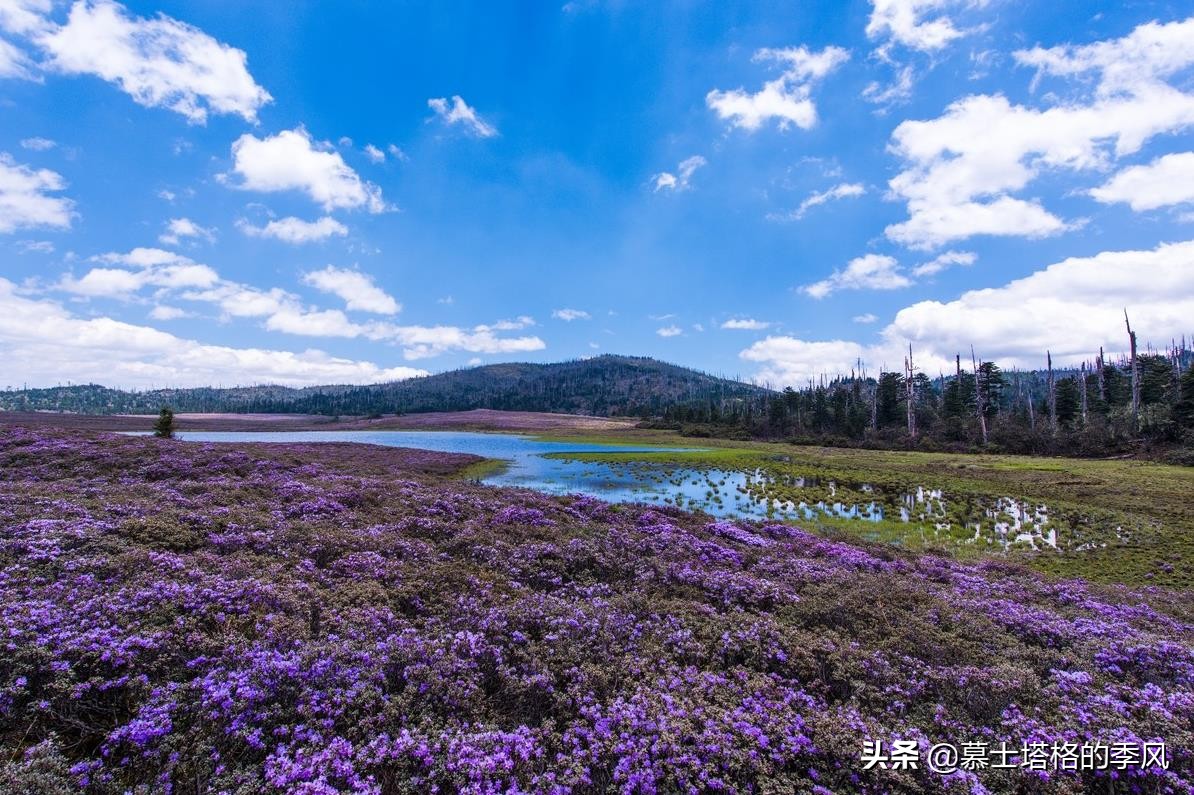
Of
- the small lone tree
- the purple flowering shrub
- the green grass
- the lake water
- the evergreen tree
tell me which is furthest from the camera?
the evergreen tree

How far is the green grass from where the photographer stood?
707 inches

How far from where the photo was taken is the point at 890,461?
174ft

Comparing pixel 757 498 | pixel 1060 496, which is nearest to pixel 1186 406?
pixel 1060 496

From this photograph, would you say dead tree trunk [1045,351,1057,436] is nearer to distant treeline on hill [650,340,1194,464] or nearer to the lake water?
distant treeline on hill [650,340,1194,464]

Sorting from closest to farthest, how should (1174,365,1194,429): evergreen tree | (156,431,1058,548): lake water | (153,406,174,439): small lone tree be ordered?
(156,431,1058,548): lake water → (153,406,174,439): small lone tree → (1174,365,1194,429): evergreen tree

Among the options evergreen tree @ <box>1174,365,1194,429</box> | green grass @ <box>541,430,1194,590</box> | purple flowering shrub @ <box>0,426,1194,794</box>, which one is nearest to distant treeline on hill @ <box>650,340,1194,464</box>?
evergreen tree @ <box>1174,365,1194,429</box>

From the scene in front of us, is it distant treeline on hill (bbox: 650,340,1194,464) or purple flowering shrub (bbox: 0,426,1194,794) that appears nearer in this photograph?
purple flowering shrub (bbox: 0,426,1194,794)

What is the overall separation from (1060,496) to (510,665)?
39.1m

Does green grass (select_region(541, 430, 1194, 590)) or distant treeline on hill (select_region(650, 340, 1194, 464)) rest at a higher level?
distant treeline on hill (select_region(650, 340, 1194, 464))

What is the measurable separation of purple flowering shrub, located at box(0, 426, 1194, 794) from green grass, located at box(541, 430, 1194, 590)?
6468 millimetres

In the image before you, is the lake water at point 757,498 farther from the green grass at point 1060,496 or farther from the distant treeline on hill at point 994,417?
the distant treeline on hill at point 994,417

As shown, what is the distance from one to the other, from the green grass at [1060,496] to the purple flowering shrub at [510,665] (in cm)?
647

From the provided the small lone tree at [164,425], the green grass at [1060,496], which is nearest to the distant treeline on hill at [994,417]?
the green grass at [1060,496]

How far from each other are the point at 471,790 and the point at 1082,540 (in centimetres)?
2784
